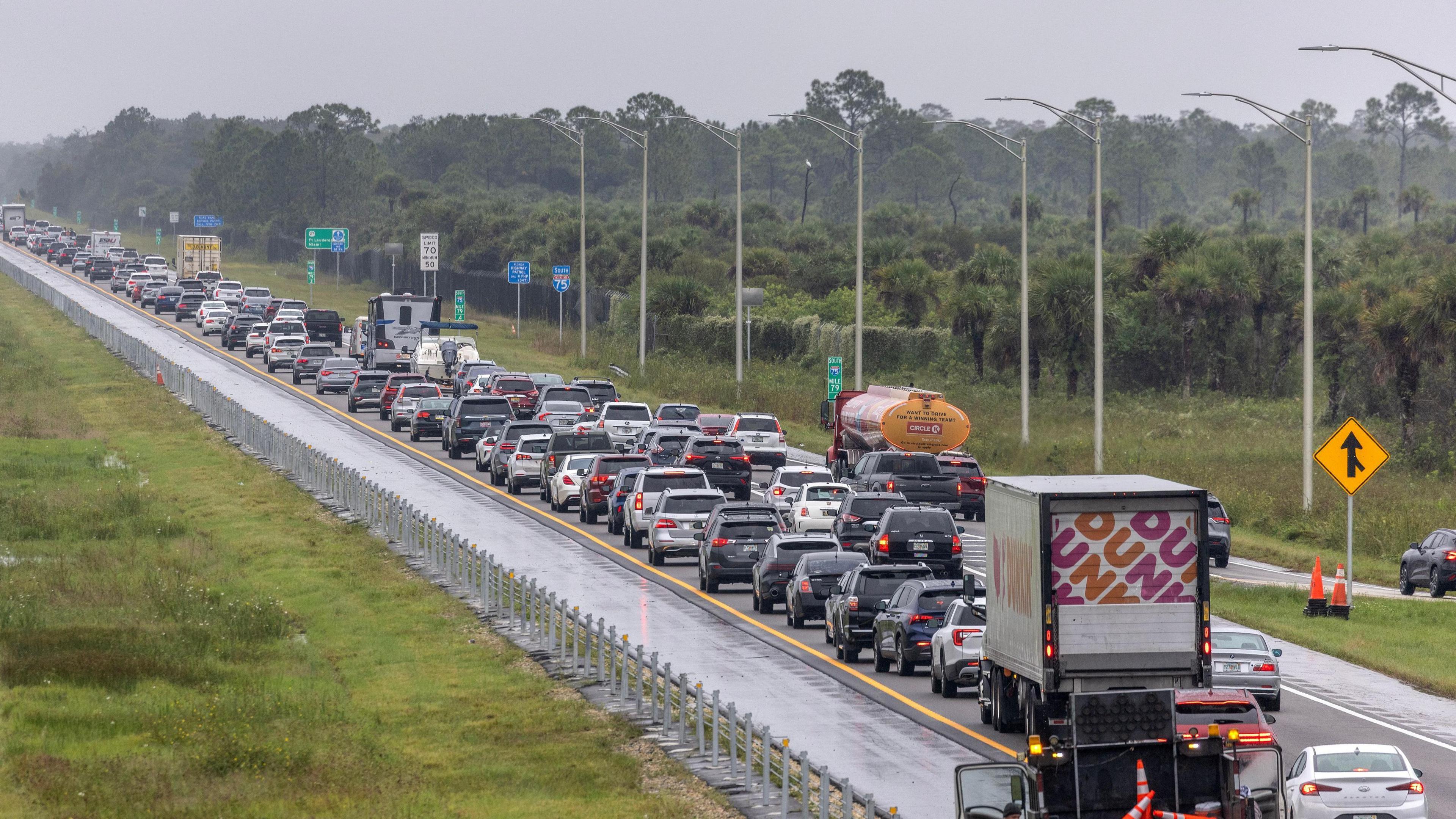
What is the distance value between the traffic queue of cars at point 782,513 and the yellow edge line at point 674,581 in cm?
39

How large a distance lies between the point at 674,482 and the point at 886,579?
13.2m

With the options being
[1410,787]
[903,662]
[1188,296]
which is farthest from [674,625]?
[1188,296]

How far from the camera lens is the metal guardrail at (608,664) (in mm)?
19359

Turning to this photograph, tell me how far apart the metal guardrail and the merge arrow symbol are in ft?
45.6

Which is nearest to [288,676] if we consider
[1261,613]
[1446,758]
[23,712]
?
[23,712]

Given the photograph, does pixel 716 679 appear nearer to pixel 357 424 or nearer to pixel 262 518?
pixel 262 518

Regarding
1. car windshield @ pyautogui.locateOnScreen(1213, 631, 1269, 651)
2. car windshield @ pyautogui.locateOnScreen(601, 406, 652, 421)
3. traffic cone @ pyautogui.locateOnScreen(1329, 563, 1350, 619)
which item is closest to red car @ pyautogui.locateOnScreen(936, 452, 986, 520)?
car windshield @ pyautogui.locateOnScreen(601, 406, 652, 421)

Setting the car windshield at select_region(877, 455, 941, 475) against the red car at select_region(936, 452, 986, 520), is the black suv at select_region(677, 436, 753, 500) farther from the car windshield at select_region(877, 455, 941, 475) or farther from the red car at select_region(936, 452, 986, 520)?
the red car at select_region(936, 452, 986, 520)

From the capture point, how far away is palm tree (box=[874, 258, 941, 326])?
9081 centimetres

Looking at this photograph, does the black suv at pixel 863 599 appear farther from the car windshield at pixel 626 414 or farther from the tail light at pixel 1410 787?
the car windshield at pixel 626 414

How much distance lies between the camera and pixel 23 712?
24422 millimetres

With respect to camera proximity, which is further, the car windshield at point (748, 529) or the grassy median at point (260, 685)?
the car windshield at point (748, 529)

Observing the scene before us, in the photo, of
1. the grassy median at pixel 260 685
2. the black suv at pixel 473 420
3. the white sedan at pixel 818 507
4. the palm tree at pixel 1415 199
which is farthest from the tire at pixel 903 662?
the palm tree at pixel 1415 199

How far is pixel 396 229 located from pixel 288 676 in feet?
440
